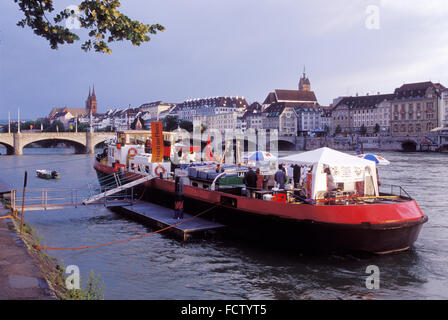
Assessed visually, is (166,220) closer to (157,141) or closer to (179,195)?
(179,195)

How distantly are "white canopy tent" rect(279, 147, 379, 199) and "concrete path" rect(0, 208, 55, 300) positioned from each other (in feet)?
26.1

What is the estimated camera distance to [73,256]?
556 inches

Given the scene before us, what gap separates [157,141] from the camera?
22734 mm

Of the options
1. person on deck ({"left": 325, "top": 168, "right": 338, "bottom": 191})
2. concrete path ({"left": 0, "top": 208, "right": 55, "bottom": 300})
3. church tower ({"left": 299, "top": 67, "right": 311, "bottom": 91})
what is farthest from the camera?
church tower ({"left": 299, "top": 67, "right": 311, "bottom": 91})

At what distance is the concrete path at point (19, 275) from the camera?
726 centimetres

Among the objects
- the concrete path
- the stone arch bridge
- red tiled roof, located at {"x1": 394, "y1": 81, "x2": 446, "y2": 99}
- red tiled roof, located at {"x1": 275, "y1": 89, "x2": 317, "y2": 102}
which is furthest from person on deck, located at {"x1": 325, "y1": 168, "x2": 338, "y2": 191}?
red tiled roof, located at {"x1": 275, "y1": 89, "x2": 317, "y2": 102}

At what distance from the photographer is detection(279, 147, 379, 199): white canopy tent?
13.6 meters

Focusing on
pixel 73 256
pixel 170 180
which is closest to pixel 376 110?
pixel 170 180

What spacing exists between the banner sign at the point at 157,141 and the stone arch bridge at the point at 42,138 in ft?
169

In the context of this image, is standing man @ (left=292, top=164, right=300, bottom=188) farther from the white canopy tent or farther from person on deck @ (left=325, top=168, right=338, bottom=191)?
person on deck @ (left=325, top=168, right=338, bottom=191)

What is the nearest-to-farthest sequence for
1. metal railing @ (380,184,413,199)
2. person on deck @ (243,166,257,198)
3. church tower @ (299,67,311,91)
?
metal railing @ (380,184,413,199), person on deck @ (243,166,257,198), church tower @ (299,67,311,91)

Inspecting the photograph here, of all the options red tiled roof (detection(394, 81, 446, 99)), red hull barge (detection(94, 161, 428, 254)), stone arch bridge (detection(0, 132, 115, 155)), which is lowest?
red hull barge (detection(94, 161, 428, 254))

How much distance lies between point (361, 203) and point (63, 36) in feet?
30.3
